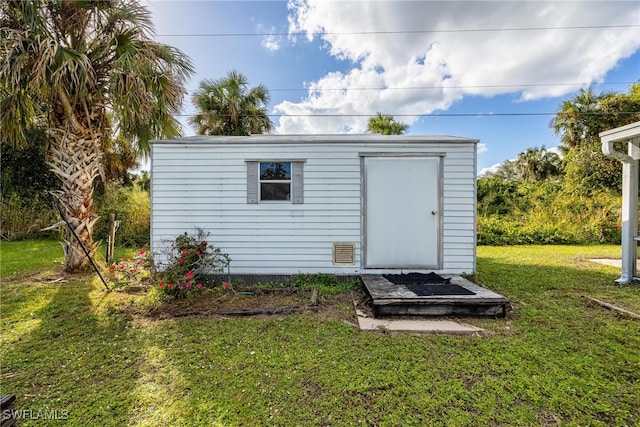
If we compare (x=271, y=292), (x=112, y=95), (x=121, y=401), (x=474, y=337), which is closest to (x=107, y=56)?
(x=112, y=95)

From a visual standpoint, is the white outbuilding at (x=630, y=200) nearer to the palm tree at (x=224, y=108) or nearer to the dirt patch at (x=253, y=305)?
the dirt patch at (x=253, y=305)

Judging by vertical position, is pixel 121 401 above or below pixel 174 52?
below

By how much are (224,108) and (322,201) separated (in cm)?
771

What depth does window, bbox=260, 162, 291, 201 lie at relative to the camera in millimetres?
4641

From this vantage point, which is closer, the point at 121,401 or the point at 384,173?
the point at 121,401

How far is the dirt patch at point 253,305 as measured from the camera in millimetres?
3441

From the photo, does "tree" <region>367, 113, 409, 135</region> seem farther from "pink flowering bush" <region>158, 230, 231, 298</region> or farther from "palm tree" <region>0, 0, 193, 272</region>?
"pink flowering bush" <region>158, 230, 231, 298</region>

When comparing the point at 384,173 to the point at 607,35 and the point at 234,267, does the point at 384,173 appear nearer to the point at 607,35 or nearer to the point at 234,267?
the point at 234,267

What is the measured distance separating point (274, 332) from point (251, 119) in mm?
9324

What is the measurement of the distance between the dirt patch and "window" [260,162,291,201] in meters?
1.59

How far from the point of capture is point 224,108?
10172mm

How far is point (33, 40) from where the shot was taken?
3.98m

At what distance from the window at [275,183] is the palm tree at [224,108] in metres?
6.55

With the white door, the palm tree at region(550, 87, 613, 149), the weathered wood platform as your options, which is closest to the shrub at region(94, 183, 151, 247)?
the white door
